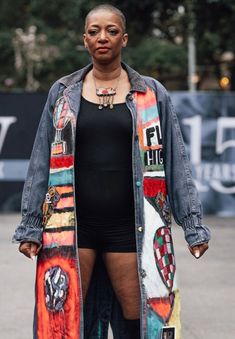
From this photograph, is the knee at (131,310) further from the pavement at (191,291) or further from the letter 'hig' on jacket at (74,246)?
the pavement at (191,291)

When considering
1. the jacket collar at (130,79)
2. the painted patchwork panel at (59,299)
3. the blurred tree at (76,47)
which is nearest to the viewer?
the painted patchwork panel at (59,299)

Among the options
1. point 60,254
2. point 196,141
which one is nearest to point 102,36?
point 60,254

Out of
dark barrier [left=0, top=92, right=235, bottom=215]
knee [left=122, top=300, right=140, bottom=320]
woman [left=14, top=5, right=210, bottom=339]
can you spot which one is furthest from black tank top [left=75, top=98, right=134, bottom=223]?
dark barrier [left=0, top=92, right=235, bottom=215]

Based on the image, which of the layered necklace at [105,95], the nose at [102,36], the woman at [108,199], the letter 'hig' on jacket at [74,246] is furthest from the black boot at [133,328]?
the nose at [102,36]

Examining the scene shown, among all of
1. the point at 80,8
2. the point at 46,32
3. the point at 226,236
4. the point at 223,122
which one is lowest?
the point at 226,236

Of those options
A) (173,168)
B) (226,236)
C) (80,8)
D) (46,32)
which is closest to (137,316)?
(173,168)

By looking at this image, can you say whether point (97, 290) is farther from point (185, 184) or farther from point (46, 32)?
point (46, 32)

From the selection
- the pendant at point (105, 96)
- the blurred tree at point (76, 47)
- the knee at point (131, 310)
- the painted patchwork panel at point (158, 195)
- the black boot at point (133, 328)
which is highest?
the blurred tree at point (76, 47)

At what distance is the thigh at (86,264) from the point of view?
12.6ft

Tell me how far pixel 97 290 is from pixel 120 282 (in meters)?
0.16

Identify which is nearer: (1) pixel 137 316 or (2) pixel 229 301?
(1) pixel 137 316

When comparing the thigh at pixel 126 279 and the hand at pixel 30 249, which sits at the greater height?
the hand at pixel 30 249

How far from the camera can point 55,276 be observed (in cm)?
380

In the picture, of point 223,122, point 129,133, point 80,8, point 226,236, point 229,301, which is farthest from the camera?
point 80,8
